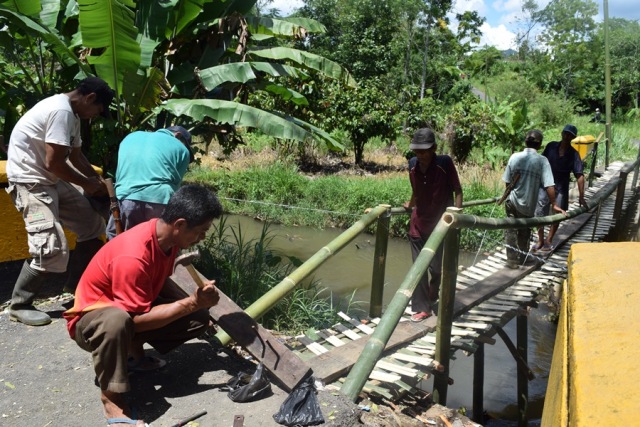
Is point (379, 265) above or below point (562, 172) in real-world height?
below

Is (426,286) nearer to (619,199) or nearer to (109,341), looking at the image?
(109,341)

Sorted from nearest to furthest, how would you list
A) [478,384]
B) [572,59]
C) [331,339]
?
1. [331,339]
2. [478,384]
3. [572,59]

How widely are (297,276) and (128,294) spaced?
1.54 metres

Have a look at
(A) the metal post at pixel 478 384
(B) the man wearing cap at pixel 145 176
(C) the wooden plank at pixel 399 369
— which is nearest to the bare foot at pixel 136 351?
(B) the man wearing cap at pixel 145 176

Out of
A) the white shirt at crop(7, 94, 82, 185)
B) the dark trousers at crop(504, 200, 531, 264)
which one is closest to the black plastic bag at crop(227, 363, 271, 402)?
the white shirt at crop(7, 94, 82, 185)

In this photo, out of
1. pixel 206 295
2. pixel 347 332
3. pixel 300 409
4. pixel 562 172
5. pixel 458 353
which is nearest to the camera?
pixel 206 295

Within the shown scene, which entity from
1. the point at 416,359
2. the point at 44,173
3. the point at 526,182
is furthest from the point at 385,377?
the point at 526,182

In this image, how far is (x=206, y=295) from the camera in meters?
2.75

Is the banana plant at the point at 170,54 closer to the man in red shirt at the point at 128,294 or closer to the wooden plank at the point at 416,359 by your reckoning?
the wooden plank at the point at 416,359

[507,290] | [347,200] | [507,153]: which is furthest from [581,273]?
[507,153]

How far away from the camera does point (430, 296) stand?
16.6ft

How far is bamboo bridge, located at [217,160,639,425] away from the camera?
11.9ft

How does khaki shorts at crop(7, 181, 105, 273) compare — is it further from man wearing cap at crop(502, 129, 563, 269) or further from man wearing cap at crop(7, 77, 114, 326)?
man wearing cap at crop(502, 129, 563, 269)

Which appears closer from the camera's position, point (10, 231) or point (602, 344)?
point (602, 344)
